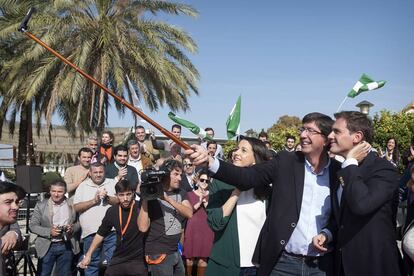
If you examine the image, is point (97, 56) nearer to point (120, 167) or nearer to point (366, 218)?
point (120, 167)

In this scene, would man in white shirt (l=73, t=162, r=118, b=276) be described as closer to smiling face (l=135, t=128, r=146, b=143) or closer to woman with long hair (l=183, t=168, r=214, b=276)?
woman with long hair (l=183, t=168, r=214, b=276)

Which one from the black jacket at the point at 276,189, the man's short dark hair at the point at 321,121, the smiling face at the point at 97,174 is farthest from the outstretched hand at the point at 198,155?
the smiling face at the point at 97,174

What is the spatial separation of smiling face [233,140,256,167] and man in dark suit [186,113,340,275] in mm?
352

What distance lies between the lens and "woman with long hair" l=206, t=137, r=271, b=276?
4141 millimetres

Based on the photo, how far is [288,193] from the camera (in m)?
3.65

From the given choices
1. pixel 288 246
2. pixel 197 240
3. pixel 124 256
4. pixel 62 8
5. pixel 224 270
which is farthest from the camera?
pixel 62 8

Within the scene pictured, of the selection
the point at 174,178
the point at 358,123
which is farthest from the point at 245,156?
the point at 174,178

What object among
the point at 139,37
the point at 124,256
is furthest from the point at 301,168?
the point at 139,37

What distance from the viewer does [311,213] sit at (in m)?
3.61

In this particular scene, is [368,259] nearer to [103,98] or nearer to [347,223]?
[347,223]

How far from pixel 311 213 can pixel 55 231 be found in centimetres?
390

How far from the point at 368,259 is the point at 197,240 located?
11.4ft

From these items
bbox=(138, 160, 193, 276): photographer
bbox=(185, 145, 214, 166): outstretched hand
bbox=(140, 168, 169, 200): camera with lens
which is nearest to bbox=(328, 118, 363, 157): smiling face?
bbox=(185, 145, 214, 166): outstretched hand

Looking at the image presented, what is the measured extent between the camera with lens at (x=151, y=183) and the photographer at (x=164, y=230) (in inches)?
19.9
